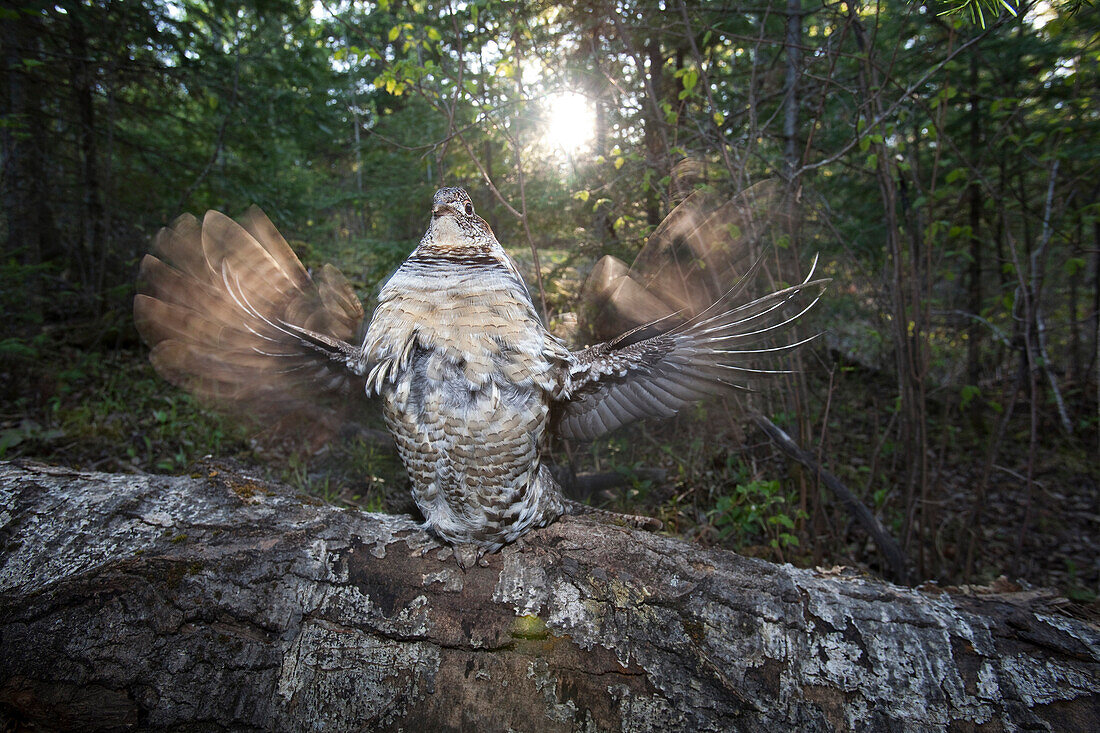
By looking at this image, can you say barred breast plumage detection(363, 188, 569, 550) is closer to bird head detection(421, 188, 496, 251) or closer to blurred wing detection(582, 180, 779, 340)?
bird head detection(421, 188, 496, 251)

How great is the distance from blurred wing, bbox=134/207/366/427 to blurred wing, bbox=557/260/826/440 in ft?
4.03

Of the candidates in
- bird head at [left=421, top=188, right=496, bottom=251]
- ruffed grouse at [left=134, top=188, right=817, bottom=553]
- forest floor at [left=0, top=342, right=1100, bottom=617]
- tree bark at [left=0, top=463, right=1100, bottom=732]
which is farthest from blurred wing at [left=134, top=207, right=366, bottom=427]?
forest floor at [left=0, top=342, right=1100, bottom=617]

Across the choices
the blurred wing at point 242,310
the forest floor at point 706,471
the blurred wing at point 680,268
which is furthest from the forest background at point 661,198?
the blurred wing at point 242,310

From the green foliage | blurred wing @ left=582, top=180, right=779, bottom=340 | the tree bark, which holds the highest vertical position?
blurred wing @ left=582, top=180, right=779, bottom=340

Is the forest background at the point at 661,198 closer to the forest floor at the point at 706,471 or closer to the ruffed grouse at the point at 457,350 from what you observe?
the forest floor at the point at 706,471

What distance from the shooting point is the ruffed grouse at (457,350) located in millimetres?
2385

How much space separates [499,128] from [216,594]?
3.51m

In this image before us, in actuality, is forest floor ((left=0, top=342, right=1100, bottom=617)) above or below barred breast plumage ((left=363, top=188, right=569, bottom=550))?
below

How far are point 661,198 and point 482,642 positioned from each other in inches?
125

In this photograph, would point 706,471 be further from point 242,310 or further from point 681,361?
point 242,310

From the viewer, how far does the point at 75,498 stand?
2496 millimetres

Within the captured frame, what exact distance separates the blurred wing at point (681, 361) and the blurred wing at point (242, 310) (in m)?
1.23

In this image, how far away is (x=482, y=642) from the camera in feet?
7.02

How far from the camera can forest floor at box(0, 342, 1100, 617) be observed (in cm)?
394
